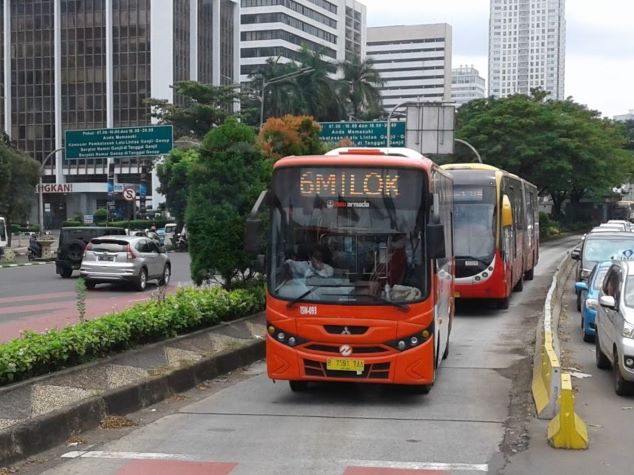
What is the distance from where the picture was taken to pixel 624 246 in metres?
22.8

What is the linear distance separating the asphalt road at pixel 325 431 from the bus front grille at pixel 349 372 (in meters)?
0.41

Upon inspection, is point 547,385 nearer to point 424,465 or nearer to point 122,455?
point 424,465

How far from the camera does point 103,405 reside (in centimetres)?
912

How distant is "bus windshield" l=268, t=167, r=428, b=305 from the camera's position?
10.0 meters

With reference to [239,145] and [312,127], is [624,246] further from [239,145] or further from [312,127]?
[239,145]

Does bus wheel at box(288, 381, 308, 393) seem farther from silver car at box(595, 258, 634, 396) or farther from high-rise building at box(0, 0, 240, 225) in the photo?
high-rise building at box(0, 0, 240, 225)

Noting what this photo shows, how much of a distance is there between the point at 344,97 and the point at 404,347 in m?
68.4

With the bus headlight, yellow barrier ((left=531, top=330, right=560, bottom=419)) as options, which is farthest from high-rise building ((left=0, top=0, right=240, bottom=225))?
yellow barrier ((left=531, top=330, right=560, bottom=419))

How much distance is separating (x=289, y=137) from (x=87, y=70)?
77.2 metres

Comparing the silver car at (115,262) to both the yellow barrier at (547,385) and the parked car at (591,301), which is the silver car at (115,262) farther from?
the yellow barrier at (547,385)

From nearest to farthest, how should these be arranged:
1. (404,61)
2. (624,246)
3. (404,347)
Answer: (404,347) < (624,246) < (404,61)

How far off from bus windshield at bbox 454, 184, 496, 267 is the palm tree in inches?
2368

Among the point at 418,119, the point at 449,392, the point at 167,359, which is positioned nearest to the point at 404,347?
the point at 449,392

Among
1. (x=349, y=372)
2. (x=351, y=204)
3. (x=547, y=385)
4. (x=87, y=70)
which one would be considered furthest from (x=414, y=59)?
(x=547, y=385)
